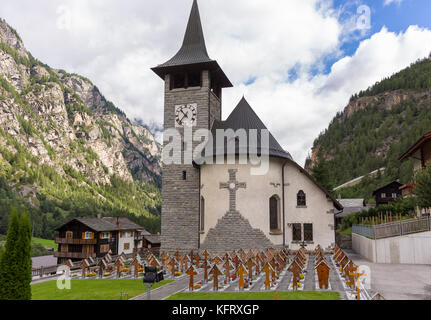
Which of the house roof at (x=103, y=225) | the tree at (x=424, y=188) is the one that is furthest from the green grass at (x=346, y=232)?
the house roof at (x=103, y=225)

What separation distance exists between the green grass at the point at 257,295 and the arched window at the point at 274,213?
44.2ft

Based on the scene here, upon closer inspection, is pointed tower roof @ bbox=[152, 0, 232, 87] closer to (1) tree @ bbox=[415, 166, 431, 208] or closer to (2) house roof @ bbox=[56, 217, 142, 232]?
(1) tree @ bbox=[415, 166, 431, 208]

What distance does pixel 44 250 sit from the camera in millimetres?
84812

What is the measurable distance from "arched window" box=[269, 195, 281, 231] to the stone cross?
3043 millimetres

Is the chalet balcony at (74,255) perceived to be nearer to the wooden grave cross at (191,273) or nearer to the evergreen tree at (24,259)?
the wooden grave cross at (191,273)

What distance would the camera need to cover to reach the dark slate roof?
2664 cm

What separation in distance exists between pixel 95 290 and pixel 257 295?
8068 millimetres

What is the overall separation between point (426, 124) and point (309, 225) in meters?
125

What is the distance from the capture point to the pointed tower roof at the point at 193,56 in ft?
99.2

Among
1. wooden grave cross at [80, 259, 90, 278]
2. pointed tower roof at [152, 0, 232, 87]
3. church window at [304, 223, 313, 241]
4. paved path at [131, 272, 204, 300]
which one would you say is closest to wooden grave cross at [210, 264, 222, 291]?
paved path at [131, 272, 204, 300]

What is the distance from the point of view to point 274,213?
2741 centimetres

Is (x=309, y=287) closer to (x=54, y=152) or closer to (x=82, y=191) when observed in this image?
(x=82, y=191)

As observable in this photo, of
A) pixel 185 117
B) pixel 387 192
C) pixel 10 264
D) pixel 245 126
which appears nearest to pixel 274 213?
pixel 245 126
